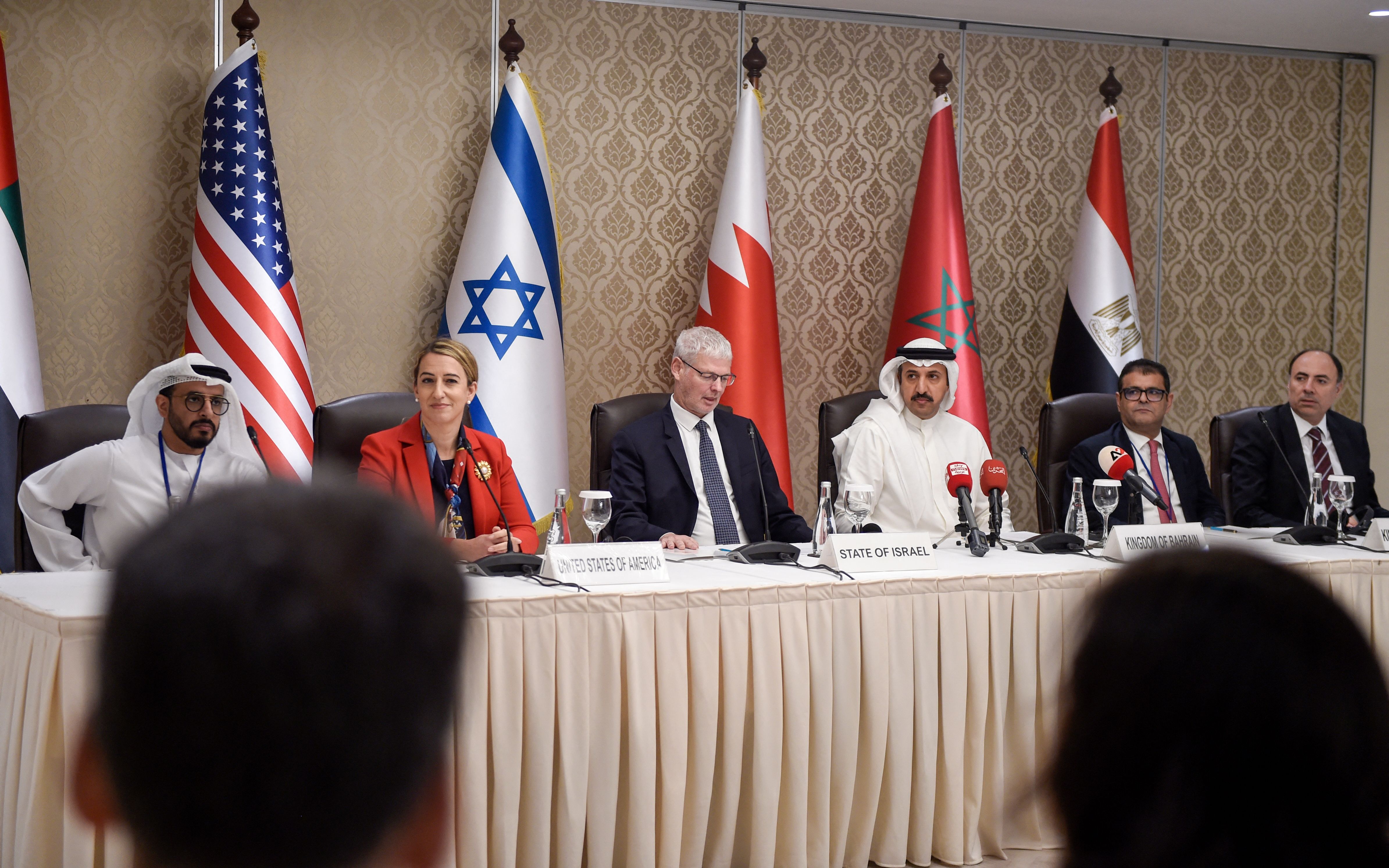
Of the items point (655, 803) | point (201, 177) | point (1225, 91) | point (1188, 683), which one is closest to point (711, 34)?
point (201, 177)

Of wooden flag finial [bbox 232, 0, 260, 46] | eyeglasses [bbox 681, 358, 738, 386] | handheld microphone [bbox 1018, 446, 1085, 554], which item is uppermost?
wooden flag finial [bbox 232, 0, 260, 46]

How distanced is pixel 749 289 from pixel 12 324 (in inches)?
102

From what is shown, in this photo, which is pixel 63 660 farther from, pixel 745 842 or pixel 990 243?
pixel 990 243

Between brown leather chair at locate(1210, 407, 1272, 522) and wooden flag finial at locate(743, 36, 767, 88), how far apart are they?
221 centimetres

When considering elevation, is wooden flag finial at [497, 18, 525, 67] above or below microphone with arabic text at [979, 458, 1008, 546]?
above

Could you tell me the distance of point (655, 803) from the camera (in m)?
2.32

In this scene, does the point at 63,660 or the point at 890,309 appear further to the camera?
the point at 890,309

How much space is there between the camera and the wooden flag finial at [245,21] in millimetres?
3887

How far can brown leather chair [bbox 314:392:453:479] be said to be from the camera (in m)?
3.20

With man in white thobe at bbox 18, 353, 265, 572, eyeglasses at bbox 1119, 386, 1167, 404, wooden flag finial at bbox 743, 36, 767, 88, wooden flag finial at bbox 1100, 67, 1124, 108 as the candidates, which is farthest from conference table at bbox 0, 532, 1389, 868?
wooden flag finial at bbox 1100, 67, 1124, 108

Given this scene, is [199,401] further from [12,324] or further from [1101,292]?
[1101,292]

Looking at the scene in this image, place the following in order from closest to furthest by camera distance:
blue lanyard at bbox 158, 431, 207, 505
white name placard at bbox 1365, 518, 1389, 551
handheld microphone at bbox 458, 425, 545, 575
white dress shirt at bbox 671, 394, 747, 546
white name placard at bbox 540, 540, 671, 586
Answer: white name placard at bbox 540, 540, 671, 586 < handheld microphone at bbox 458, 425, 545, 575 < blue lanyard at bbox 158, 431, 207, 505 < white name placard at bbox 1365, 518, 1389, 551 < white dress shirt at bbox 671, 394, 747, 546

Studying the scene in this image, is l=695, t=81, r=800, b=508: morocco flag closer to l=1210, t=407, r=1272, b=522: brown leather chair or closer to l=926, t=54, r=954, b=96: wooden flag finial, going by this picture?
l=926, t=54, r=954, b=96: wooden flag finial

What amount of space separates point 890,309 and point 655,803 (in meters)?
3.12
